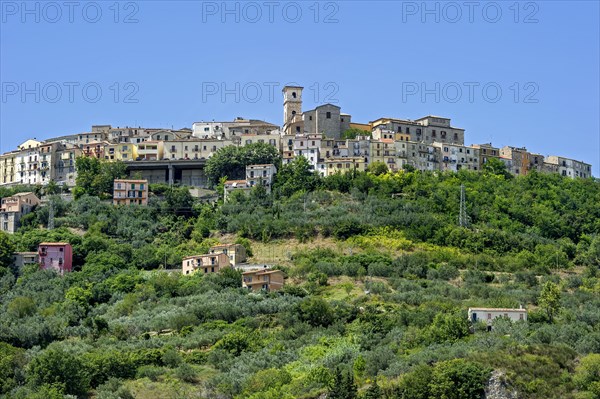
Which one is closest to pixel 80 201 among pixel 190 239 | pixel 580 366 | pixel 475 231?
pixel 190 239

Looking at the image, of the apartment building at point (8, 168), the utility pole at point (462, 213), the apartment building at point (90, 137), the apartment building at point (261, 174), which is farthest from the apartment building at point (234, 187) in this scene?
the apartment building at point (8, 168)

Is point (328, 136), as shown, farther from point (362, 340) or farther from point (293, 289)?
point (362, 340)

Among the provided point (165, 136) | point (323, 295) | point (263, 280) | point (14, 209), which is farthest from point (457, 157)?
point (14, 209)

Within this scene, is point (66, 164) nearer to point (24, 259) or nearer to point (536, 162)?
point (24, 259)

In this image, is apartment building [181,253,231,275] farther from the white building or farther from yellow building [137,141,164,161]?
yellow building [137,141,164,161]

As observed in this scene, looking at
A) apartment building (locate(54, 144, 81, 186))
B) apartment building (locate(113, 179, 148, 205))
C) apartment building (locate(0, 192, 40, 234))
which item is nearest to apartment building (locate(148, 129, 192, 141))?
apartment building (locate(54, 144, 81, 186))

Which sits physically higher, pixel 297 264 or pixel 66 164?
pixel 66 164
